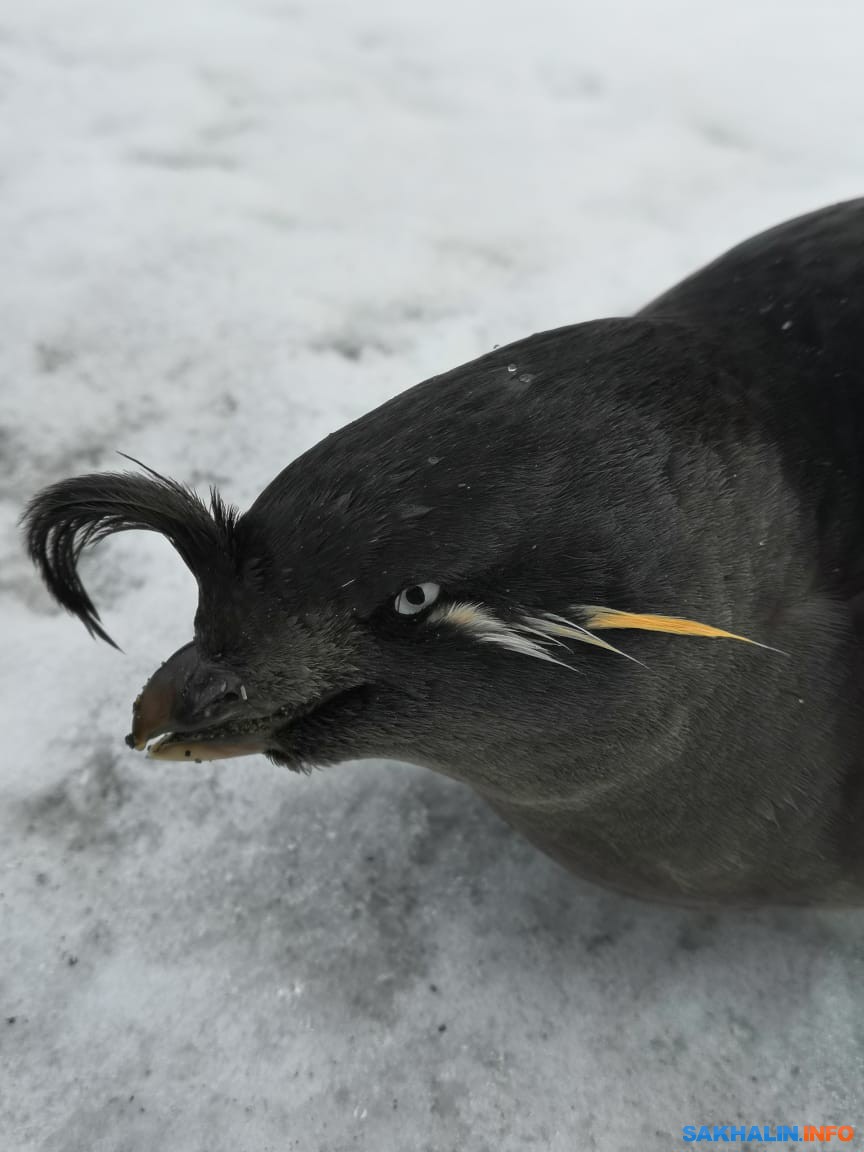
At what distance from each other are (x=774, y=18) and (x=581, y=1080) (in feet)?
19.8

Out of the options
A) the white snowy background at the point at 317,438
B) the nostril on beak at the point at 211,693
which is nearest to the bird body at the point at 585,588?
the nostril on beak at the point at 211,693

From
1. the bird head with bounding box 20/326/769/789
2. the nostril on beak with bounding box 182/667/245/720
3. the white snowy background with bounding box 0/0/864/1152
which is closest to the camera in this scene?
the bird head with bounding box 20/326/769/789

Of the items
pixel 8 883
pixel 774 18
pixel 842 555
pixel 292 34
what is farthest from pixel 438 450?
pixel 774 18


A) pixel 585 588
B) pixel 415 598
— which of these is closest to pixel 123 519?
pixel 415 598

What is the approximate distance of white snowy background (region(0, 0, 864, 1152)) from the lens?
2.65 meters

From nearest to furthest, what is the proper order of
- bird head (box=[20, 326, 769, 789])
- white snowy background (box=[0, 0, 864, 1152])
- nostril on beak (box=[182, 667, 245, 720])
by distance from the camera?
bird head (box=[20, 326, 769, 789])
nostril on beak (box=[182, 667, 245, 720])
white snowy background (box=[0, 0, 864, 1152])

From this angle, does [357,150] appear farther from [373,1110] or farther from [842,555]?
[373,1110]

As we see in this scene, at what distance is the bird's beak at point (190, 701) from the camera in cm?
227

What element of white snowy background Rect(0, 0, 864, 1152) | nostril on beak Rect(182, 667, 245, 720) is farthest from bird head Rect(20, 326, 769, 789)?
white snowy background Rect(0, 0, 864, 1152)

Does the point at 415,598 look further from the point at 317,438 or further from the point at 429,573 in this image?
the point at 317,438

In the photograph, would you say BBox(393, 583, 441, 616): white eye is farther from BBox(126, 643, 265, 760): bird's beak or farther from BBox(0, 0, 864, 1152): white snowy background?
BBox(0, 0, 864, 1152): white snowy background

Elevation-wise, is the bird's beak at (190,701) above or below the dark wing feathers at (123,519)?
below

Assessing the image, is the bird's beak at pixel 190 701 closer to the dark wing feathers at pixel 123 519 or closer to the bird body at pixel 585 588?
the bird body at pixel 585 588

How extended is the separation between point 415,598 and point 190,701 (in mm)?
524
